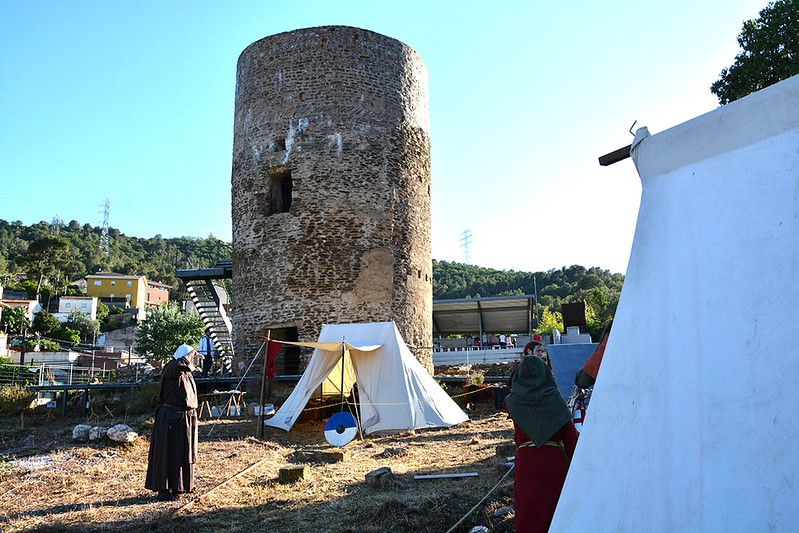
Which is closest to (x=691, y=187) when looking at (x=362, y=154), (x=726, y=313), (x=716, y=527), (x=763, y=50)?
(x=726, y=313)

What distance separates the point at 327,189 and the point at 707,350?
11409 mm

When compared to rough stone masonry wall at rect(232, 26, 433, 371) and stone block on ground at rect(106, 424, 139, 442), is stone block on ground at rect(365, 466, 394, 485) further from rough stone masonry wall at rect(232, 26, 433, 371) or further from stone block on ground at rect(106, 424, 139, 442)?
rough stone masonry wall at rect(232, 26, 433, 371)

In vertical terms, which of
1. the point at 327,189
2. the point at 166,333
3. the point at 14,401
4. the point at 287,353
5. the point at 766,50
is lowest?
the point at 14,401

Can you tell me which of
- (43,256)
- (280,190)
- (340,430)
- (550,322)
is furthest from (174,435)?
(43,256)

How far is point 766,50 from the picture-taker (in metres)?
10.7

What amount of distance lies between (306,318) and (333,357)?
2793mm

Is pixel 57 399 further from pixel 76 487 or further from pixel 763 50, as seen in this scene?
pixel 763 50

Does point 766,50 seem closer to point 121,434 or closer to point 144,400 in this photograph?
point 121,434

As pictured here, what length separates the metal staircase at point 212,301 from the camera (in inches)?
647

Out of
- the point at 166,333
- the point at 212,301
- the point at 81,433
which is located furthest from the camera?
the point at 166,333

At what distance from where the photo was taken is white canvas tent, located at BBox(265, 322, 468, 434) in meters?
9.64

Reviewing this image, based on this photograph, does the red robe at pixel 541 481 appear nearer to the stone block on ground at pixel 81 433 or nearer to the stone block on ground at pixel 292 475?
the stone block on ground at pixel 292 475

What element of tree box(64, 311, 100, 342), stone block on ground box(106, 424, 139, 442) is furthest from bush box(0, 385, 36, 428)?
tree box(64, 311, 100, 342)

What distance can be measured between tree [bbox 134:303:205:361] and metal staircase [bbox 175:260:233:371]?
60.8ft
